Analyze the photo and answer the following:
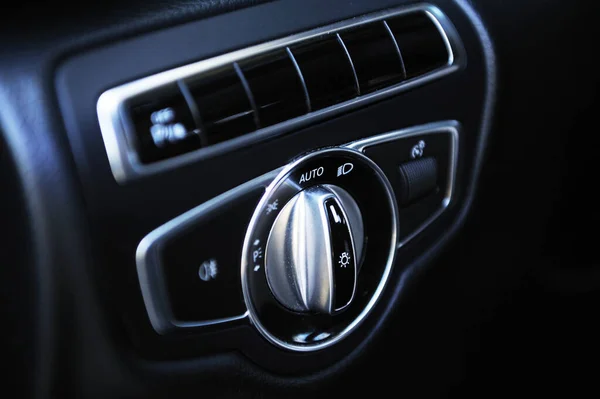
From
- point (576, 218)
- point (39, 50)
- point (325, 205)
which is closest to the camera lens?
point (39, 50)

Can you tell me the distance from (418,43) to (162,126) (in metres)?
0.25

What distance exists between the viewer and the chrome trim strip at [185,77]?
20.3 inches

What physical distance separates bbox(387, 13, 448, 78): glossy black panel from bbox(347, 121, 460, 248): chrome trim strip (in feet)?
0.17

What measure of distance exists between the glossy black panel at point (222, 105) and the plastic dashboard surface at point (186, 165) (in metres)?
0.02

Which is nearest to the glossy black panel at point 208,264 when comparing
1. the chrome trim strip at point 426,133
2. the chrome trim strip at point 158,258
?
the chrome trim strip at point 158,258

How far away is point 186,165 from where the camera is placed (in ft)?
1.79

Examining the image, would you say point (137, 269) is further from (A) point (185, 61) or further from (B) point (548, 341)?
(B) point (548, 341)

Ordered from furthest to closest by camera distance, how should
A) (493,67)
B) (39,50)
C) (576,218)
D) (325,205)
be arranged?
1. (576,218)
2. (493,67)
3. (325,205)
4. (39,50)

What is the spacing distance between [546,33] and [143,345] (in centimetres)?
50

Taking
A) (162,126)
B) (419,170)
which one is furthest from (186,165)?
(419,170)

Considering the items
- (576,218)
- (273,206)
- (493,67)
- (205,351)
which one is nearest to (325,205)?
(273,206)

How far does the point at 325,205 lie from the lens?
1.99ft

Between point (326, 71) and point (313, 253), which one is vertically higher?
point (326, 71)

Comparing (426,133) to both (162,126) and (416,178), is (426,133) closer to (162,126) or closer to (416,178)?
(416,178)
